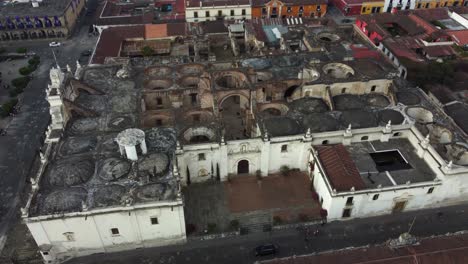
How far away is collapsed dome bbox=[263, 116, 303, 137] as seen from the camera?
53719mm

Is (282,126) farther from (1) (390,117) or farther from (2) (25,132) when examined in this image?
(2) (25,132)

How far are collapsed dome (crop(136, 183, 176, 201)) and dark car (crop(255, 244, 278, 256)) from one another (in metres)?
12.3

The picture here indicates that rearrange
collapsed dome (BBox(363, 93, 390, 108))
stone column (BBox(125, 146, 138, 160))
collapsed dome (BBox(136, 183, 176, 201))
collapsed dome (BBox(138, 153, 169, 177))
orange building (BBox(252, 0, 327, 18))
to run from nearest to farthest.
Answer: collapsed dome (BBox(136, 183, 176, 201)) < collapsed dome (BBox(138, 153, 169, 177)) < stone column (BBox(125, 146, 138, 160)) < collapsed dome (BBox(363, 93, 390, 108)) < orange building (BBox(252, 0, 327, 18))

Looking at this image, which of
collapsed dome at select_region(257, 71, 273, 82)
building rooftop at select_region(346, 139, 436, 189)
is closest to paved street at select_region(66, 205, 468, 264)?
building rooftop at select_region(346, 139, 436, 189)

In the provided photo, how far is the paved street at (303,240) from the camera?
46.4m

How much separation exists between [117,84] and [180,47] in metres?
24.4

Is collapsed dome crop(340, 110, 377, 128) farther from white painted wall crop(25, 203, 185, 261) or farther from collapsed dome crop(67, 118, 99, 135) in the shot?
collapsed dome crop(67, 118, 99, 135)

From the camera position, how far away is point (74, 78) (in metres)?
60.1

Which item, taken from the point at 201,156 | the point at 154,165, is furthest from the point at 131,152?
the point at 201,156

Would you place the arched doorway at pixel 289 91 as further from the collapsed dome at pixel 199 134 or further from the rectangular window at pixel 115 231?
the rectangular window at pixel 115 231

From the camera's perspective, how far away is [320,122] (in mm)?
54781

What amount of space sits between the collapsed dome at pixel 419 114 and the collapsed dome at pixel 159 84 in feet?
123

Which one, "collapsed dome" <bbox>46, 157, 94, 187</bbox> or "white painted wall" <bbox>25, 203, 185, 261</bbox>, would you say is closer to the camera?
"white painted wall" <bbox>25, 203, 185, 261</bbox>

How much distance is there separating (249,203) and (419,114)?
29.2 meters
